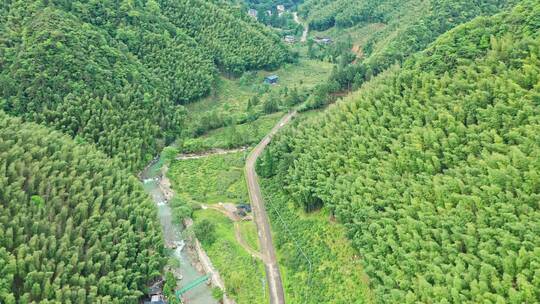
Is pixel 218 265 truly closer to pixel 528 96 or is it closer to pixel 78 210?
pixel 78 210

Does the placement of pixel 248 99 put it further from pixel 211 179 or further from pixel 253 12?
pixel 253 12

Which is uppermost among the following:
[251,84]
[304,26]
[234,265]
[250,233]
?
[304,26]

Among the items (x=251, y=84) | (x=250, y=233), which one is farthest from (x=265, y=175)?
(x=251, y=84)

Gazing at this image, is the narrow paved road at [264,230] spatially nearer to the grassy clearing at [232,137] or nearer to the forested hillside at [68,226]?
the grassy clearing at [232,137]

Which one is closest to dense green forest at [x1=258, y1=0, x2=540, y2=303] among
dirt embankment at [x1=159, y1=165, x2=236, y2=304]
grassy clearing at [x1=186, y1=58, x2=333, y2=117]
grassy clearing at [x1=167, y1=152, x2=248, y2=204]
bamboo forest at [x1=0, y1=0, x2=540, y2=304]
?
bamboo forest at [x1=0, y1=0, x2=540, y2=304]

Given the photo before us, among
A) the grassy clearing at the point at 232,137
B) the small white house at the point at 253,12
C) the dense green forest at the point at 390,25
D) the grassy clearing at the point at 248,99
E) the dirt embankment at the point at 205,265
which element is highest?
the small white house at the point at 253,12

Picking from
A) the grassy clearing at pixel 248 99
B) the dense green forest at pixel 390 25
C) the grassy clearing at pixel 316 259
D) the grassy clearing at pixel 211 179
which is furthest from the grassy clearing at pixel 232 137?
the grassy clearing at pixel 316 259

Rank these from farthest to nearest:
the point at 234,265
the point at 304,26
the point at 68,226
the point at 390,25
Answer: the point at 304,26
the point at 390,25
the point at 234,265
the point at 68,226
